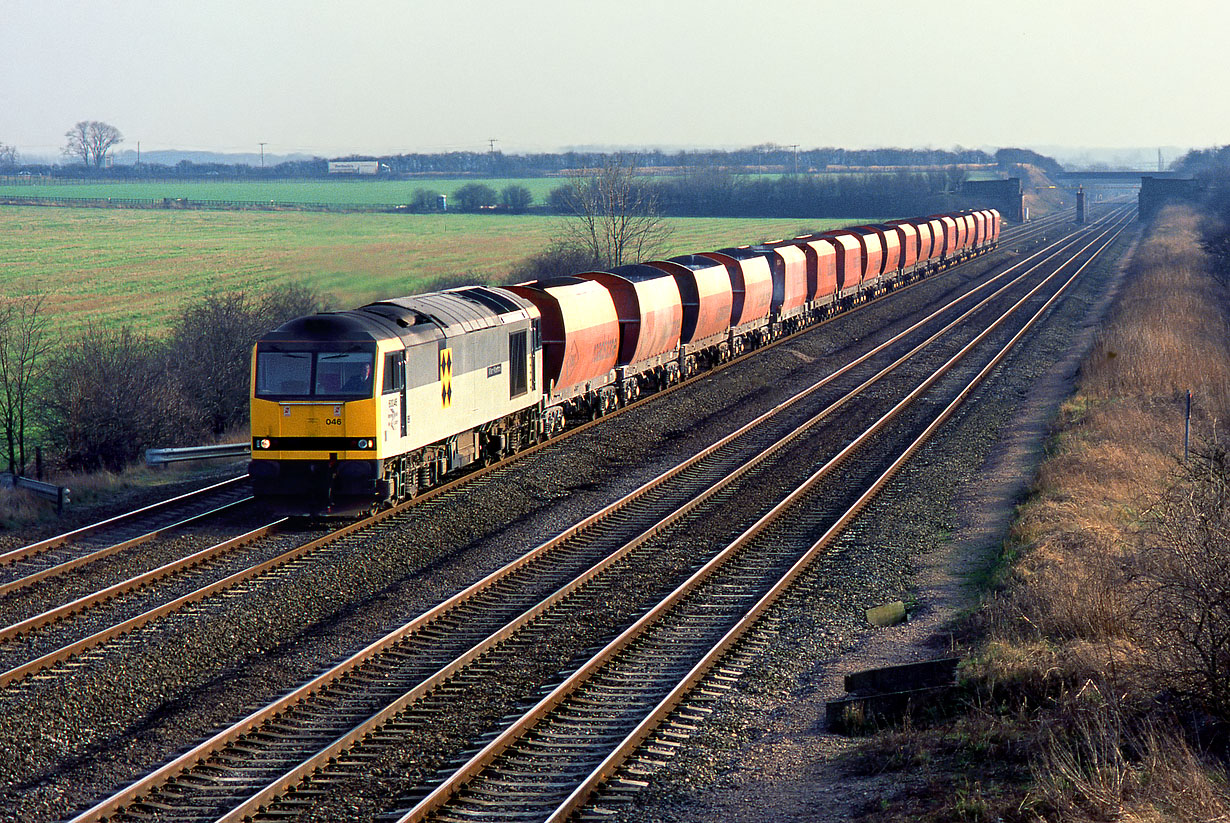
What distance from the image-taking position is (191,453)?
→ 24297 mm

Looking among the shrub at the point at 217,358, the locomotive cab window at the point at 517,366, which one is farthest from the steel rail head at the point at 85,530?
the shrub at the point at 217,358

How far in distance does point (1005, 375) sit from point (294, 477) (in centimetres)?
2472

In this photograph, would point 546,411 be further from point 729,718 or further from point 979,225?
point 979,225

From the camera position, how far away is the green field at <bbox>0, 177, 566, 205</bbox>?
13400 centimetres

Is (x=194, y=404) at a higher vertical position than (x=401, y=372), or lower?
lower

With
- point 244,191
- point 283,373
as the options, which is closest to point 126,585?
point 283,373

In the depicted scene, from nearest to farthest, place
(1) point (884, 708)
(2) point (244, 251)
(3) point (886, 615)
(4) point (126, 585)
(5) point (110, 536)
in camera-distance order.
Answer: (1) point (884, 708), (3) point (886, 615), (4) point (126, 585), (5) point (110, 536), (2) point (244, 251)

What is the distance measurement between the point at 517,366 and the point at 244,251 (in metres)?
56.5

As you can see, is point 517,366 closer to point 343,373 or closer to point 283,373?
point 343,373

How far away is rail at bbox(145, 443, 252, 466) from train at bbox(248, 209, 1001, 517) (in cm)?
426

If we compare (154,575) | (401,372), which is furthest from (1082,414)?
(154,575)

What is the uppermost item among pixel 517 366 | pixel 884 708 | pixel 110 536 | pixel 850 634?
pixel 517 366

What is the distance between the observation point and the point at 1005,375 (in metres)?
37.2

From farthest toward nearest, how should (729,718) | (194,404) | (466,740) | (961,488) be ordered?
(194,404) < (961,488) < (729,718) < (466,740)
